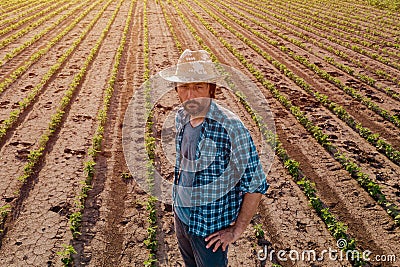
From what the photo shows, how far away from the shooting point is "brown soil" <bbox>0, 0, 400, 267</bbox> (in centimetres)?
461

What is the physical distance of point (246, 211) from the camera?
2.44 m

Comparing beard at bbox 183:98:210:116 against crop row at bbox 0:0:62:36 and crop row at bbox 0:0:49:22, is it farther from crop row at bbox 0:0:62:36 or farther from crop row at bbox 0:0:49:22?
crop row at bbox 0:0:49:22

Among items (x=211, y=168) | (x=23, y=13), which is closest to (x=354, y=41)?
(x=211, y=168)

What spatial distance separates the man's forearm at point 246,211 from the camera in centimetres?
240

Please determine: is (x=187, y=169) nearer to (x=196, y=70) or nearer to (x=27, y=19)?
(x=196, y=70)

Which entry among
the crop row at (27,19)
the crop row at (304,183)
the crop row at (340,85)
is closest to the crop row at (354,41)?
the crop row at (340,85)

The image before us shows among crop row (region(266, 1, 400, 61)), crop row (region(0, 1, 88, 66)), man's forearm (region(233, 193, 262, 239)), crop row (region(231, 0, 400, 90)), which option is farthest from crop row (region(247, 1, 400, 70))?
crop row (region(0, 1, 88, 66))

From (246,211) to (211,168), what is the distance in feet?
1.26

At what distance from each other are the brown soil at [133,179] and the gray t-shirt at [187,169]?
Result: 205 cm

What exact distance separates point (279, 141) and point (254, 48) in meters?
7.27

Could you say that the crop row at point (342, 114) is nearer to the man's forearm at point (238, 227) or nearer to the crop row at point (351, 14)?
the man's forearm at point (238, 227)

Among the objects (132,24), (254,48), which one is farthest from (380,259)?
(132,24)

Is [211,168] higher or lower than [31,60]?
higher

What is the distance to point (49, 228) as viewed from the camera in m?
→ 4.85
